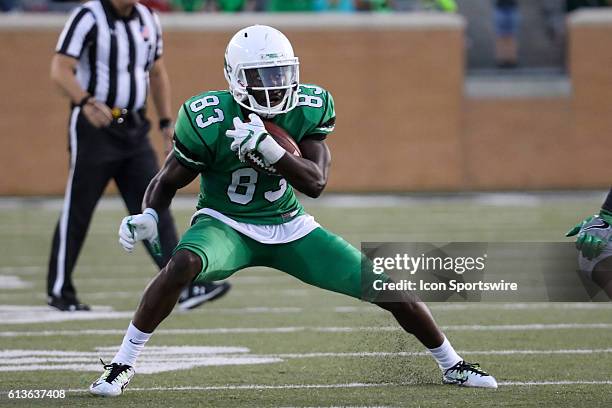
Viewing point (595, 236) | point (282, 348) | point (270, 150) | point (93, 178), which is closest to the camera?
point (270, 150)

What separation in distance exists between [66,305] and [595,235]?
3.09m

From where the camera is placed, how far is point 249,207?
15.0 ft

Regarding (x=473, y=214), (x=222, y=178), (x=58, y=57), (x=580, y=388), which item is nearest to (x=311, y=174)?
(x=222, y=178)

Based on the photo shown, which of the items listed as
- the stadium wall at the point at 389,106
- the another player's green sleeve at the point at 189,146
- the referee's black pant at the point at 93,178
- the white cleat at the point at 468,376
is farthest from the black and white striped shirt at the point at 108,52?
the stadium wall at the point at 389,106

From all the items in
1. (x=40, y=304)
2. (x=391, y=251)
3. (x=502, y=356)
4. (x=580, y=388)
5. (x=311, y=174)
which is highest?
(x=311, y=174)

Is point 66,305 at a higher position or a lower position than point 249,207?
lower

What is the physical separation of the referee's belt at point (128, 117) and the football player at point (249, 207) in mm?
2132

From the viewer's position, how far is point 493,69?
602 inches

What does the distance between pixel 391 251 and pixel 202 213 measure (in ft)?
2.23

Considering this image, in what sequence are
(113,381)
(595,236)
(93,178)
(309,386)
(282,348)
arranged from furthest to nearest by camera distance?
1. (93,178)
2. (282,348)
3. (309,386)
4. (595,236)
5. (113,381)

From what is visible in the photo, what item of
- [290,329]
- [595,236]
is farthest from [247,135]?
[290,329]

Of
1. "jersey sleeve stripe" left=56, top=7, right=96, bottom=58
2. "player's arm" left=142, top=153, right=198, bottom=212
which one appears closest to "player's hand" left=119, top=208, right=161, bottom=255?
"player's arm" left=142, top=153, right=198, bottom=212

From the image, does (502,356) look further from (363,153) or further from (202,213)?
(363,153)

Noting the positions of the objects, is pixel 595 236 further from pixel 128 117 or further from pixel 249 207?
pixel 128 117
